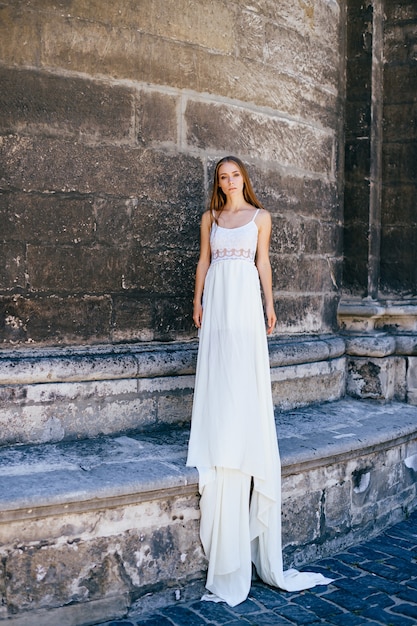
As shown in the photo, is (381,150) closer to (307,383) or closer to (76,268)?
(307,383)

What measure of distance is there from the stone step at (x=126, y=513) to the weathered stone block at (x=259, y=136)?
1877mm

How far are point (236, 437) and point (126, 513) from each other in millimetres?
683

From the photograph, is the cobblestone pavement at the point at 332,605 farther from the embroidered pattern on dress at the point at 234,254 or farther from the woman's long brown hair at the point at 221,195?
the woman's long brown hair at the point at 221,195

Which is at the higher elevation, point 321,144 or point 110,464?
point 321,144

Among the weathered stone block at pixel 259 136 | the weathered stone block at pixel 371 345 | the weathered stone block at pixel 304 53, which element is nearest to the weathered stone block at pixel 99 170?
the weathered stone block at pixel 259 136

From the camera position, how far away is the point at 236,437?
3850 millimetres

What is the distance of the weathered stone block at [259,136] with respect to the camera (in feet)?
15.8

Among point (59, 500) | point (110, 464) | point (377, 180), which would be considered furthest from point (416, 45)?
point (59, 500)

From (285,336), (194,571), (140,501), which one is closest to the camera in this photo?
(140,501)

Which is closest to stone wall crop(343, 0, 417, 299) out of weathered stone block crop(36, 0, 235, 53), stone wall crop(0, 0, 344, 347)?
stone wall crop(0, 0, 344, 347)

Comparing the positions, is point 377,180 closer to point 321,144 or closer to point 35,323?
point 321,144

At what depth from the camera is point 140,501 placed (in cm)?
360

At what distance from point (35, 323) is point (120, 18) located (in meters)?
1.89

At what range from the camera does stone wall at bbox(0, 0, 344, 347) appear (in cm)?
420
